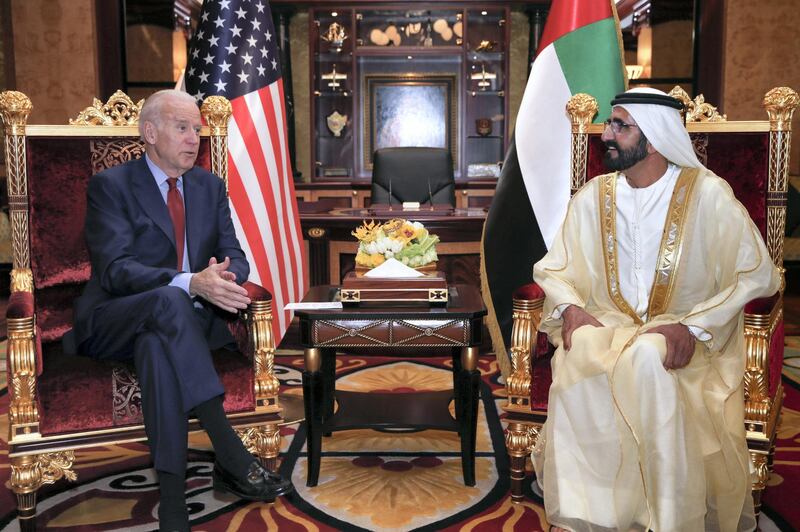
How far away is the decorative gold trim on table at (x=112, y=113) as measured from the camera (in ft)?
9.61

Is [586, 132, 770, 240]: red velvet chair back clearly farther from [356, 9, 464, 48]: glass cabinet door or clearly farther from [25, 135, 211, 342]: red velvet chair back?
[356, 9, 464, 48]: glass cabinet door

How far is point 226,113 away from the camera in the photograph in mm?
3033

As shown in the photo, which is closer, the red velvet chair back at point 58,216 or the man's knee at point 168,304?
the man's knee at point 168,304

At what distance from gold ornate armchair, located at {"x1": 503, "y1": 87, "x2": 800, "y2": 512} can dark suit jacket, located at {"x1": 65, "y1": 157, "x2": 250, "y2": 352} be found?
3.38 feet

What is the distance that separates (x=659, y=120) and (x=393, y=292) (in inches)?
40.4

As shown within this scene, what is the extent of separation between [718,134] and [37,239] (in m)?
2.53

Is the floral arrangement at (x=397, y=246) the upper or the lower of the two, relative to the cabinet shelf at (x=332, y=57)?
lower

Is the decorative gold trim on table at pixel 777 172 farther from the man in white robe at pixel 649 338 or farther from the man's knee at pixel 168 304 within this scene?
the man's knee at pixel 168 304

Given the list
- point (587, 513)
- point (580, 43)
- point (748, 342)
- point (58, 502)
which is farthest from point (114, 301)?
→ point (580, 43)

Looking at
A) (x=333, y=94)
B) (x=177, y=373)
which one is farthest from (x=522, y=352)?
(x=333, y=94)

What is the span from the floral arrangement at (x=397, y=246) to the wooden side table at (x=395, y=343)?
20cm

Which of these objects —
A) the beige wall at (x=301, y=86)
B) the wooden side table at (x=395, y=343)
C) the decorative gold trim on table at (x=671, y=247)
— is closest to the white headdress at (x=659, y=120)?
the decorative gold trim on table at (x=671, y=247)

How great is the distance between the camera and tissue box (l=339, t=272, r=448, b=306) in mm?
2701

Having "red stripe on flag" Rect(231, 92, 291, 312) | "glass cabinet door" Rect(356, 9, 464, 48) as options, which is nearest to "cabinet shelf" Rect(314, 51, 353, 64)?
"glass cabinet door" Rect(356, 9, 464, 48)
